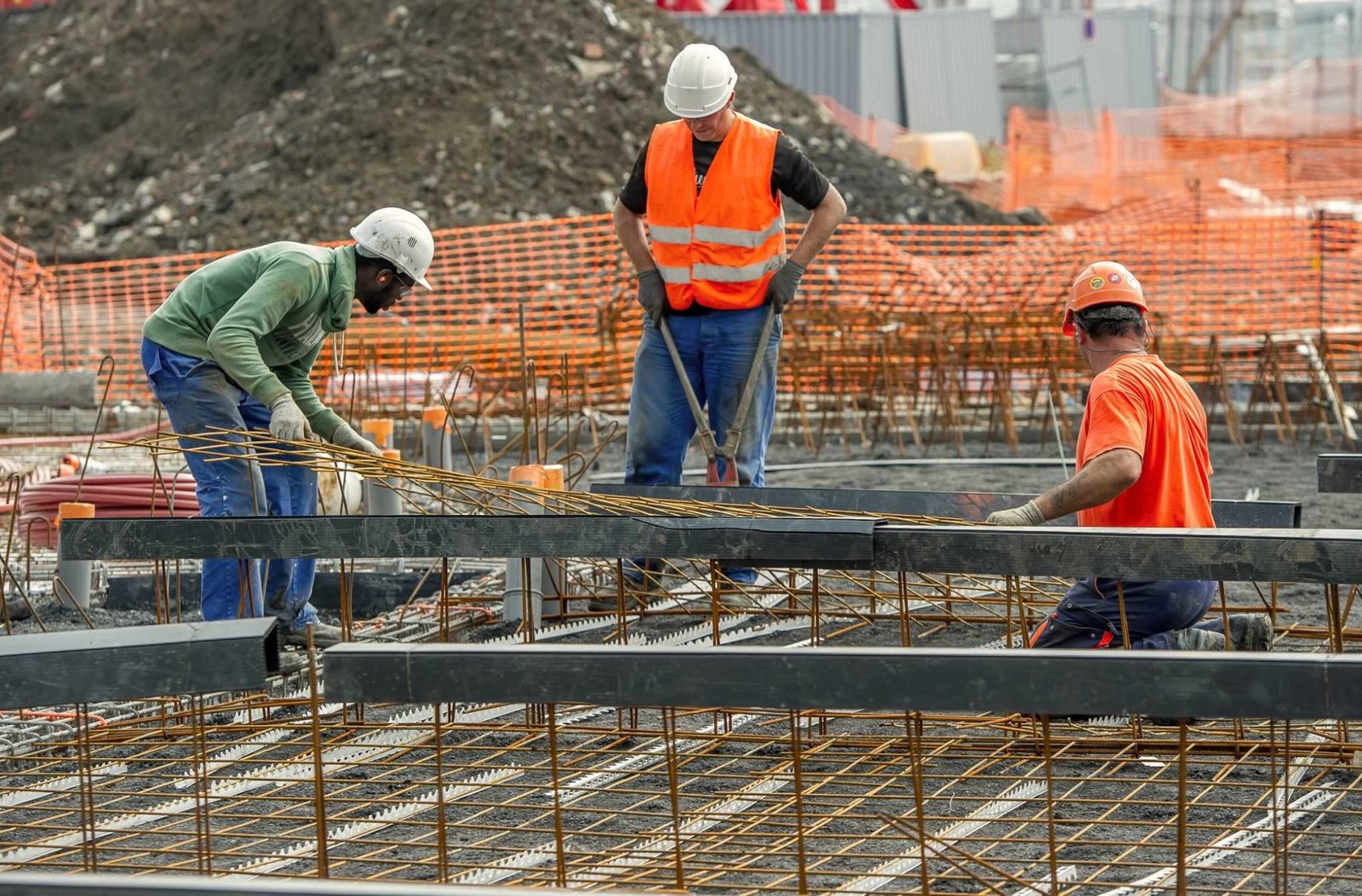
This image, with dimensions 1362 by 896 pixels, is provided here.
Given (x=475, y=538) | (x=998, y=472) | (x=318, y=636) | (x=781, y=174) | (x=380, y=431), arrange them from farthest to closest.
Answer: (x=998, y=472), (x=380, y=431), (x=781, y=174), (x=318, y=636), (x=475, y=538)

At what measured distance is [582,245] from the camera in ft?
52.4

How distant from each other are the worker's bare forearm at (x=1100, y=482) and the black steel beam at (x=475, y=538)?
768 mm

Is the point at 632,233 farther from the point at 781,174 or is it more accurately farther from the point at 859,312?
the point at 859,312

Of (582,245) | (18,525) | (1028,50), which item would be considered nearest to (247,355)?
(18,525)

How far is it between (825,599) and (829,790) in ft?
7.61

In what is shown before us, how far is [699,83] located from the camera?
654 centimetres

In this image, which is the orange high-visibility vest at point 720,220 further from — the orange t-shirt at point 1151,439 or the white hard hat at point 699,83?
the orange t-shirt at point 1151,439

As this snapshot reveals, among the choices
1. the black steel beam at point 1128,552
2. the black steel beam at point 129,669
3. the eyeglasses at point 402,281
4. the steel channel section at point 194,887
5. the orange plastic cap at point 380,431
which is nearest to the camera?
the steel channel section at point 194,887

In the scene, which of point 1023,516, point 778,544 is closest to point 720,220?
point 1023,516

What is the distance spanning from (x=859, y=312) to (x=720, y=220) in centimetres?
584

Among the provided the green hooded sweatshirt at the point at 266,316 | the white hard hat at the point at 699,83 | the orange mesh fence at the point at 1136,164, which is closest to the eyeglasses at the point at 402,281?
the green hooded sweatshirt at the point at 266,316

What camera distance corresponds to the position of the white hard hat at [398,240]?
17.9ft

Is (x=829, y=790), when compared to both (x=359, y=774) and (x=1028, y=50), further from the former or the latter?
(x=1028, y=50)

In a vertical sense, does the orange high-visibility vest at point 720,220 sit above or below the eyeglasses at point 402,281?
above
